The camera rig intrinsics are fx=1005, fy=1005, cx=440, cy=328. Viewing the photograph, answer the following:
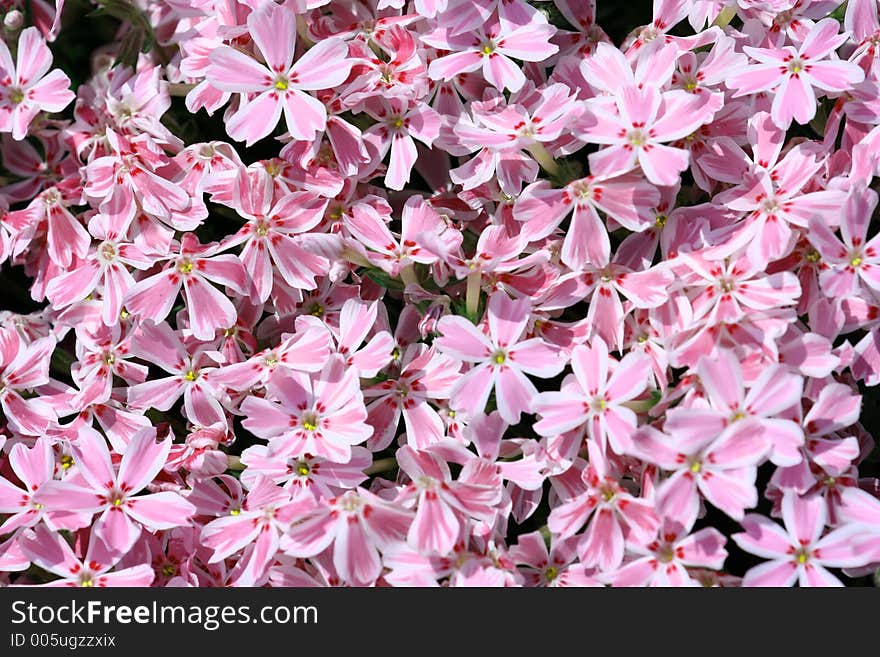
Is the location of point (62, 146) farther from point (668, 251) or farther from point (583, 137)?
point (668, 251)

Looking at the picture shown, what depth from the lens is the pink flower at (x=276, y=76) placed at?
137cm

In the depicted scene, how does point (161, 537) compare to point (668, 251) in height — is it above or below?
below

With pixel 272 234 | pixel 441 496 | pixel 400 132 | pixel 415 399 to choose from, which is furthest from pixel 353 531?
pixel 400 132

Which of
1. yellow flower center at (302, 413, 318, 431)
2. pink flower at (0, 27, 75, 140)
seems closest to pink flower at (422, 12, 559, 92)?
yellow flower center at (302, 413, 318, 431)

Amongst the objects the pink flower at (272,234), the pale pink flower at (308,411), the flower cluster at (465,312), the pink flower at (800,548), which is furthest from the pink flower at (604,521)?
the pink flower at (272,234)

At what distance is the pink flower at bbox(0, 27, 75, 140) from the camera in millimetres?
1556

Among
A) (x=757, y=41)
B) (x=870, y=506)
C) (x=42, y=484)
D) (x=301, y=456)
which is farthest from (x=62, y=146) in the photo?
(x=870, y=506)

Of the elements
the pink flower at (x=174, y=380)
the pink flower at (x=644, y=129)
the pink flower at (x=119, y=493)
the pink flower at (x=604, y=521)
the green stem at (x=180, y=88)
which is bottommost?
the pink flower at (x=604, y=521)

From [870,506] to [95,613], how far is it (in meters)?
0.97

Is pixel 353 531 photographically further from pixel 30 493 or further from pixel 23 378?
pixel 23 378

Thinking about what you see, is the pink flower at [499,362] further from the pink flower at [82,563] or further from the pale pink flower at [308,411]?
the pink flower at [82,563]

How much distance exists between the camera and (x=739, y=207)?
1317mm

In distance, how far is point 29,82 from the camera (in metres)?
1.57

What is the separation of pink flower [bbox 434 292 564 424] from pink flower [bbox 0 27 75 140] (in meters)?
0.76
